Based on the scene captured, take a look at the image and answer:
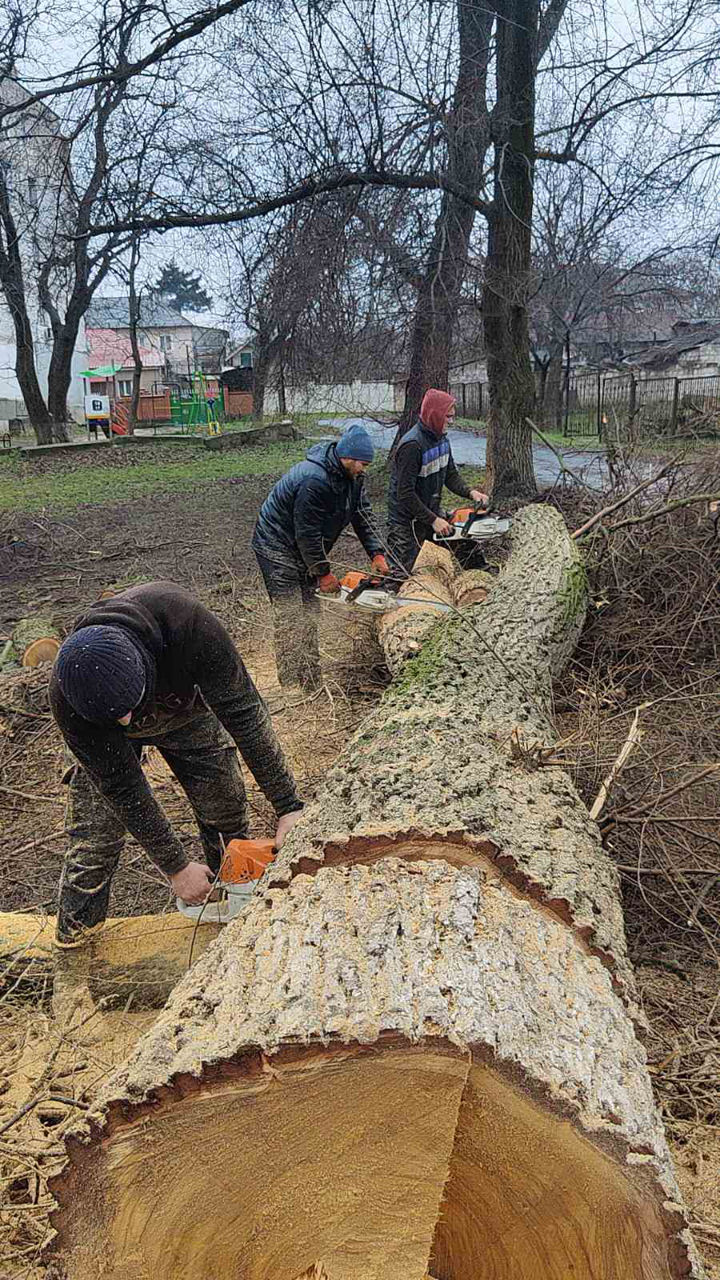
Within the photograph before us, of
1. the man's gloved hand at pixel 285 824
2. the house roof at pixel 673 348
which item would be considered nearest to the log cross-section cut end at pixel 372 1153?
the man's gloved hand at pixel 285 824

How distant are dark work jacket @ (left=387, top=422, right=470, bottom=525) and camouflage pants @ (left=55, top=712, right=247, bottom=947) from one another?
3.26 m

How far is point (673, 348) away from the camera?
3098cm

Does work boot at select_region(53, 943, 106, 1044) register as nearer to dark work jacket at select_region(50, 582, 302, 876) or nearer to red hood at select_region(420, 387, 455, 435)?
dark work jacket at select_region(50, 582, 302, 876)

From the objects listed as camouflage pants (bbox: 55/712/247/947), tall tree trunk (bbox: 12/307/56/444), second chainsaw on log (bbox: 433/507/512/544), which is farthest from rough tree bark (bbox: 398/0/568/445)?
tall tree trunk (bbox: 12/307/56/444)

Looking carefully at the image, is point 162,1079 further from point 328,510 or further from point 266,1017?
point 328,510

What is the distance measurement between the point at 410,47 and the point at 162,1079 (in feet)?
26.2

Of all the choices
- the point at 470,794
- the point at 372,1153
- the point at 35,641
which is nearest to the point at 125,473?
the point at 35,641

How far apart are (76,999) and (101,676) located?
1.05 m

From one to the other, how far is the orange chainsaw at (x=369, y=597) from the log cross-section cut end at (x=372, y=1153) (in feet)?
12.0

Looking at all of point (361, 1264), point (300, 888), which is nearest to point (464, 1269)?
point (361, 1264)

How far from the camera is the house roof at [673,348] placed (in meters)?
30.4

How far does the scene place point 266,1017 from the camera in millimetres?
1479

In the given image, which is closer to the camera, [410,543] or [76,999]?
[76,999]

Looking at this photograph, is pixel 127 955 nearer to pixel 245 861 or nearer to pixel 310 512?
pixel 245 861
